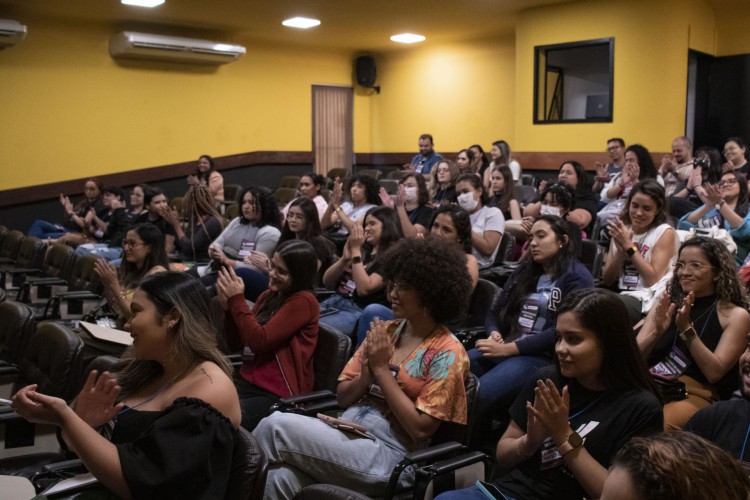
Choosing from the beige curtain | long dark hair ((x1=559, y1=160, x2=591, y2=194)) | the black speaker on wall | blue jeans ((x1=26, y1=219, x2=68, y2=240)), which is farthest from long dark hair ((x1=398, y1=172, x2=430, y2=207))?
the black speaker on wall

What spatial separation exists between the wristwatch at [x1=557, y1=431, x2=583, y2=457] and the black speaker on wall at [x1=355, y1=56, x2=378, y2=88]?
10797 millimetres

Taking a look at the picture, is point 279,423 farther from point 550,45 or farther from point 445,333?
point 550,45

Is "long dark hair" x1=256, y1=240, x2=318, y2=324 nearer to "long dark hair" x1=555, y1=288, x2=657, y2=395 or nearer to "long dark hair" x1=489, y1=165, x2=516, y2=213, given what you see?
"long dark hair" x1=555, y1=288, x2=657, y2=395

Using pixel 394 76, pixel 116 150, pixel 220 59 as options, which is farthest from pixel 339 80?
pixel 116 150

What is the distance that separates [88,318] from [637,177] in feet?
15.3

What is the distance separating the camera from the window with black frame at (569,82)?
869 centimetres

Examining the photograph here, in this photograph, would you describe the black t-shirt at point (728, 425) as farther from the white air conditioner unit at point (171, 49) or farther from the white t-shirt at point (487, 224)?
the white air conditioner unit at point (171, 49)

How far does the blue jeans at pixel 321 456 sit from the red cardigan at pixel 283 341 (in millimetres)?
578

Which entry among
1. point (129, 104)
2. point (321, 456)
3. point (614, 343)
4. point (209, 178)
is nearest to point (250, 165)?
point (129, 104)

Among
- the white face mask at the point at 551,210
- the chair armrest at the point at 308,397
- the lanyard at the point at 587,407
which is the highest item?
the white face mask at the point at 551,210

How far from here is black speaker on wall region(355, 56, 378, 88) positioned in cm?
1202

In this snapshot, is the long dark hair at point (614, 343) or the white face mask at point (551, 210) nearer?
the long dark hair at point (614, 343)

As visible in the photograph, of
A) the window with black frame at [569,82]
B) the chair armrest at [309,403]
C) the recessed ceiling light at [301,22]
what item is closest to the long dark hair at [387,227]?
the chair armrest at [309,403]

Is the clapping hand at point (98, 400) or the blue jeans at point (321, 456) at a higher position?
the clapping hand at point (98, 400)
